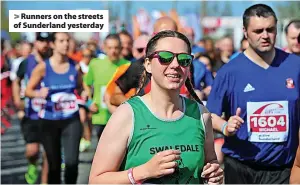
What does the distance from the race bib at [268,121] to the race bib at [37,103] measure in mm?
3268

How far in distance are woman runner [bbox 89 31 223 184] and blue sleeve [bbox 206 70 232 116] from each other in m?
1.93

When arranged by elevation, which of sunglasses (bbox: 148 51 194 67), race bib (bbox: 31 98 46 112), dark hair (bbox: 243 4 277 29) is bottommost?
race bib (bbox: 31 98 46 112)

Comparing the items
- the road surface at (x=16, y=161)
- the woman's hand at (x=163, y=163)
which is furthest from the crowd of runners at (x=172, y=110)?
the road surface at (x=16, y=161)

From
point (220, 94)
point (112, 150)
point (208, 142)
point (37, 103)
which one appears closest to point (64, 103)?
point (37, 103)

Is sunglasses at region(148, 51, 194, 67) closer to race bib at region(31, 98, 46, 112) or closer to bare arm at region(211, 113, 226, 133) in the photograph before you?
bare arm at region(211, 113, 226, 133)

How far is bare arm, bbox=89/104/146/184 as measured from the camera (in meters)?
3.59

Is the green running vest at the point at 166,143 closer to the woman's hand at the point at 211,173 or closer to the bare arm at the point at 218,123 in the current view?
the woman's hand at the point at 211,173

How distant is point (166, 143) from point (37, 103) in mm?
5576

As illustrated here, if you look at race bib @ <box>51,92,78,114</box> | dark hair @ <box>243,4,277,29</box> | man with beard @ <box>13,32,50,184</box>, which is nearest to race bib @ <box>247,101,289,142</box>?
dark hair @ <box>243,4,277,29</box>

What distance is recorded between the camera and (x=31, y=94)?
8.34m

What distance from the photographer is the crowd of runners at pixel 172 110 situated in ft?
11.9

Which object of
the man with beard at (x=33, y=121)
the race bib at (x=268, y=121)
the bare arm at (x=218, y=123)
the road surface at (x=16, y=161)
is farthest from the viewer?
the road surface at (x=16, y=161)

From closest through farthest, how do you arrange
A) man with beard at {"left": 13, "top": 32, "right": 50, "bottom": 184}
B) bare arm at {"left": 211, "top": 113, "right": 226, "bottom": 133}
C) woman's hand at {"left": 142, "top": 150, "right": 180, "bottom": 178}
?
woman's hand at {"left": 142, "top": 150, "right": 180, "bottom": 178} → bare arm at {"left": 211, "top": 113, "right": 226, "bottom": 133} → man with beard at {"left": 13, "top": 32, "right": 50, "bottom": 184}

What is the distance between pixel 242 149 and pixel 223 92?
0.45 metres
